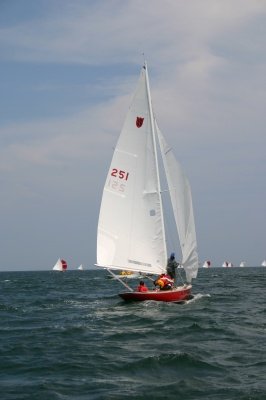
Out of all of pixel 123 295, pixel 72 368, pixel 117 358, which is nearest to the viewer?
pixel 72 368

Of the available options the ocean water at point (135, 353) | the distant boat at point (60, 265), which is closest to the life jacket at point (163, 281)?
the ocean water at point (135, 353)

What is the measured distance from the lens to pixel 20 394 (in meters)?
11.1

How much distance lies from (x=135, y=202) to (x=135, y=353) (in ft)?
42.5

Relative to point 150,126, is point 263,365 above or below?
below

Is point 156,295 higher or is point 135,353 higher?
point 156,295

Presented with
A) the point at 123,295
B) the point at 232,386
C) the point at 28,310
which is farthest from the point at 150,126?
the point at 232,386

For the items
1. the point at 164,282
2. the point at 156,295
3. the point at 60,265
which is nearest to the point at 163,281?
the point at 164,282

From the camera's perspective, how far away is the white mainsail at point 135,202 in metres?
27.3

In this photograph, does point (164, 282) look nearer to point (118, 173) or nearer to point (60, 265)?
point (118, 173)

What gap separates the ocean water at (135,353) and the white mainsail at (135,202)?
2904 millimetres

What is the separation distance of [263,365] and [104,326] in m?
8.02

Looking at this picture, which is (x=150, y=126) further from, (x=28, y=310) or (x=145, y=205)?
(x=28, y=310)

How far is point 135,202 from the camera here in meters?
27.6

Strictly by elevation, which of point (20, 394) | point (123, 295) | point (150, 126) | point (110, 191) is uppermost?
point (150, 126)
